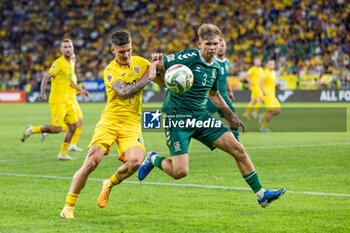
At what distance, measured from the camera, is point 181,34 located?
42562 mm

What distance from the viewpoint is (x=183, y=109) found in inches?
273

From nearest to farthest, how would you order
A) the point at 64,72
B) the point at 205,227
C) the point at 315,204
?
the point at 205,227 → the point at 315,204 → the point at 64,72

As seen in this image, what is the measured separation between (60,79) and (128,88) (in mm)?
6339

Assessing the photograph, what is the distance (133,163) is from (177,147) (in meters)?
0.60

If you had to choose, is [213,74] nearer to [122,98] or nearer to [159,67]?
[159,67]

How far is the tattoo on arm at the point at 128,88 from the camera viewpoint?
643cm

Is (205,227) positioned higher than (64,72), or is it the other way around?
(64,72)

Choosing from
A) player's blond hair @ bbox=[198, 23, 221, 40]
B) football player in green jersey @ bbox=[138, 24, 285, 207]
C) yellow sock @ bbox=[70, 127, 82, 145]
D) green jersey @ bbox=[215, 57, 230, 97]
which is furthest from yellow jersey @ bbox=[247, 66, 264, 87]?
player's blond hair @ bbox=[198, 23, 221, 40]

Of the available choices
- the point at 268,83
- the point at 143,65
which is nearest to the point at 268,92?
the point at 268,83

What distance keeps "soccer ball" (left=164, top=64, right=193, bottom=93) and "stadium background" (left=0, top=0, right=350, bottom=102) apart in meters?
28.2

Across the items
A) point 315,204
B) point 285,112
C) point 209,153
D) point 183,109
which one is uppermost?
point 183,109

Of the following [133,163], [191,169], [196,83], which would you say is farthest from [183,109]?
[191,169]

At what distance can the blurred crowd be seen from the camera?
120 feet

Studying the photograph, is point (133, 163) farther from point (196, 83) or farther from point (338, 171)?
point (338, 171)
